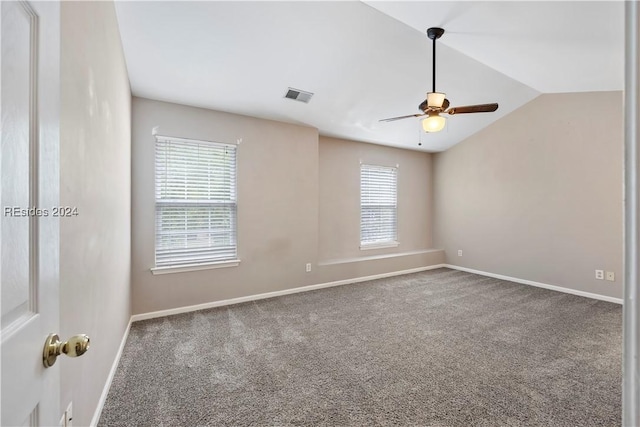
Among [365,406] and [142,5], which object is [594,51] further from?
→ [142,5]

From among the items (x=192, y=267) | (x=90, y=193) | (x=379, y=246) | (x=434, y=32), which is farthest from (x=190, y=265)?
(x=434, y=32)

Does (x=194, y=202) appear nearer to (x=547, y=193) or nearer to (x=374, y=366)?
(x=374, y=366)

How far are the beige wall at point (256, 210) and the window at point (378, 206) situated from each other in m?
0.54

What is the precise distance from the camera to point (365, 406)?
74.0 inches

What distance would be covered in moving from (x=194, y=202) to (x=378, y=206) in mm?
3389

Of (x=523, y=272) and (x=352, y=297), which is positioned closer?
(x=352, y=297)

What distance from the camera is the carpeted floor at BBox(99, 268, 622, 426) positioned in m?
1.82

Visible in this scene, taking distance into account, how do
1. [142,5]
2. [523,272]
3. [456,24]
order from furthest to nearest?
[523,272]
[456,24]
[142,5]

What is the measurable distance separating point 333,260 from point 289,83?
290 centimetres

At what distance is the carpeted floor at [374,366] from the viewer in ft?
5.98

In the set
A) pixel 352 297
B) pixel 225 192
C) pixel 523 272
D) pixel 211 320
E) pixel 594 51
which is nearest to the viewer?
pixel 594 51

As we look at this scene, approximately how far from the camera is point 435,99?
2.60m

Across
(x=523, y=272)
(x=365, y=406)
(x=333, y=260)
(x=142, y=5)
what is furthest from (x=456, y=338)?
(x=142, y=5)

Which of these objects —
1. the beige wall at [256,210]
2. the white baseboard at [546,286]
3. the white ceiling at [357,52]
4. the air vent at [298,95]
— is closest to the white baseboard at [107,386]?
the beige wall at [256,210]
